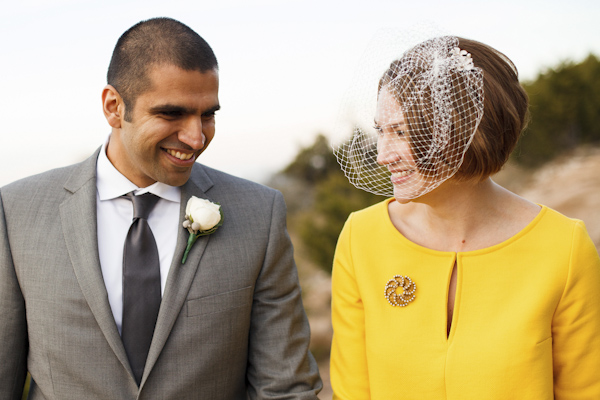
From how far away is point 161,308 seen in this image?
8.38ft

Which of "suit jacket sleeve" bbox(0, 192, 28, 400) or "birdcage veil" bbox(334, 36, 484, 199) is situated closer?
"birdcage veil" bbox(334, 36, 484, 199)

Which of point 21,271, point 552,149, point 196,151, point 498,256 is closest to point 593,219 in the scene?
point 552,149

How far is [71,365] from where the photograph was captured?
2510mm

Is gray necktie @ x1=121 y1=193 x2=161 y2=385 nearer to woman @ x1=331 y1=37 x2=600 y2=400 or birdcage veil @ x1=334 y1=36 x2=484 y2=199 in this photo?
woman @ x1=331 y1=37 x2=600 y2=400

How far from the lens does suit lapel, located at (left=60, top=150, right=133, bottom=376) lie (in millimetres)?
2473

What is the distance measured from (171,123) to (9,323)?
3.81 ft

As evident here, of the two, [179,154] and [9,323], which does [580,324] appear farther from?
[9,323]

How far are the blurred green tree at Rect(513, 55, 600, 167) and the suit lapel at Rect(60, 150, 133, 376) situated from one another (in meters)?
12.3

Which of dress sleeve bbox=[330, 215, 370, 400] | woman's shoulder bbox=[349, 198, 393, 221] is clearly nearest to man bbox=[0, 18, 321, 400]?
→ dress sleeve bbox=[330, 215, 370, 400]

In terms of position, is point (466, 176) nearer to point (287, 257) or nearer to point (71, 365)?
point (287, 257)

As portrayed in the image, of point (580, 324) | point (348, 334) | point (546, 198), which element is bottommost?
point (546, 198)

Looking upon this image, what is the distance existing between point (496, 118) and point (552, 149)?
12.9 meters

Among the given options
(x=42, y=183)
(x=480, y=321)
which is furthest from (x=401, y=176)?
(x=42, y=183)

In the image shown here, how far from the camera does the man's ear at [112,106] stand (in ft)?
8.88
